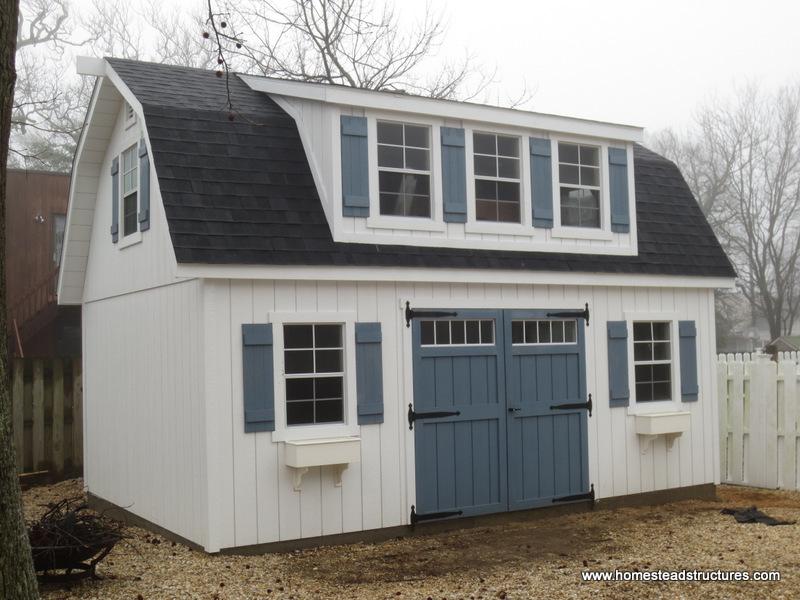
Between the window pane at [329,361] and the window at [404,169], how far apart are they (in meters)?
1.59

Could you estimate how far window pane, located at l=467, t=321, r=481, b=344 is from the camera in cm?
998

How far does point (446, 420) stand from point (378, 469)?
91cm

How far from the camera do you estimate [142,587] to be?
738 centimetres

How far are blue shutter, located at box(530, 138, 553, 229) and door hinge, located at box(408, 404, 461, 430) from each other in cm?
239

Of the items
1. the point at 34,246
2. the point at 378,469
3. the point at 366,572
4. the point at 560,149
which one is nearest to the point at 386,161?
the point at 560,149

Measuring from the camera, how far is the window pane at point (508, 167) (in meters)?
10.5

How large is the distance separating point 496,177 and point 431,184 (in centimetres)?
87

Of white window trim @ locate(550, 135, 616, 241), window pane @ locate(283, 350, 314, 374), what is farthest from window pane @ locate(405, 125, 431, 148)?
window pane @ locate(283, 350, 314, 374)

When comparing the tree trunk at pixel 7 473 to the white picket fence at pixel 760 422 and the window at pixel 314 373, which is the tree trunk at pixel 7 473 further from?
the white picket fence at pixel 760 422

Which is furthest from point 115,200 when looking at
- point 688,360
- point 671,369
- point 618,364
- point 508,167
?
point 688,360

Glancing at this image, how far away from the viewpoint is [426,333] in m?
9.71

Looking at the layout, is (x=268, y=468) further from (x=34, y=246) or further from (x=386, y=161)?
(x=34, y=246)

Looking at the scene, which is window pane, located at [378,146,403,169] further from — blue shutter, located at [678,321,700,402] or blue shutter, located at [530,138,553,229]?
blue shutter, located at [678,321,700,402]

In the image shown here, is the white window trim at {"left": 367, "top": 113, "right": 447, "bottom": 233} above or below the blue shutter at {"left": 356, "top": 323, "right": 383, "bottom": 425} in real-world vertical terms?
above
